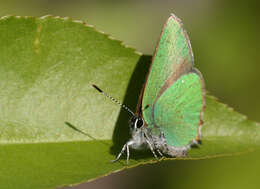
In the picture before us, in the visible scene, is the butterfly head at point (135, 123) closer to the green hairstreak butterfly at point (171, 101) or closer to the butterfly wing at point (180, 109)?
the green hairstreak butterfly at point (171, 101)

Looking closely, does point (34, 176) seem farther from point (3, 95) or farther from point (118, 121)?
point (118, 121)

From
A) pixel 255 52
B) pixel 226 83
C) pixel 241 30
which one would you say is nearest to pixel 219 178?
pixel 226 83

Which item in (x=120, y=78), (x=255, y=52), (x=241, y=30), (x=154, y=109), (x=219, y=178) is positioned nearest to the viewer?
(x=120, y=78)

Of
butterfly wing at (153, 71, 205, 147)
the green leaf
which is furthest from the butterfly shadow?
butterfly wing at (153, 71, 205, 147)

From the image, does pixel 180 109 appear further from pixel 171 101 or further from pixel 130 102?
pixel 130 102

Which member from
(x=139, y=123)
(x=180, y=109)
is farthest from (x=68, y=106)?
(x=180, y=109)

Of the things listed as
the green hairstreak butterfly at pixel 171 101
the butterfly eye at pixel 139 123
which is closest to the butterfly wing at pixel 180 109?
the green hairstreak butterfly at pixel 171 101

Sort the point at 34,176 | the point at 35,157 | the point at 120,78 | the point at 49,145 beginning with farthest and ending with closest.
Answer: the point at 120,78 < the point at 49,145 < the point at 35,157 < the point at 34,176
